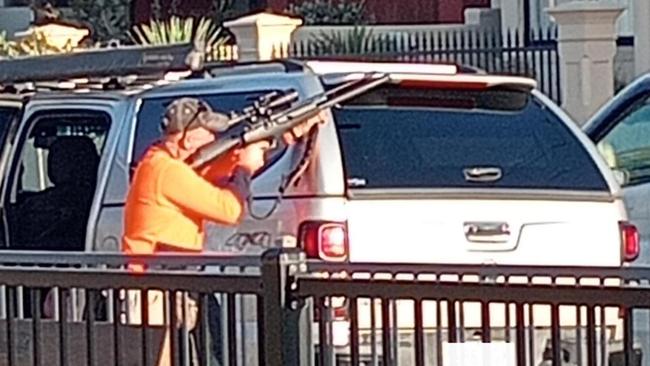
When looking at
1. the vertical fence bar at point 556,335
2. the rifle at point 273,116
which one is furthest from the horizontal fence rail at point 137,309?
the rifle at point 273,116

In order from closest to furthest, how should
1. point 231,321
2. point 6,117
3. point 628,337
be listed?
point 628,337 → point 231,321 → point 6,117

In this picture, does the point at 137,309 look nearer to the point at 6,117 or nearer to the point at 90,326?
the point at 90,326

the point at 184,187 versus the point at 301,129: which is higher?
the point at 301,129

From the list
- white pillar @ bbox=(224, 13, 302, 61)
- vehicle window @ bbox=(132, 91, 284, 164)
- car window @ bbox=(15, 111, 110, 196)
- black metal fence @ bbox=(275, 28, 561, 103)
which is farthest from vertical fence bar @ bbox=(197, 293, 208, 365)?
white pillar @ bbox=(224, 13, 302, 61)

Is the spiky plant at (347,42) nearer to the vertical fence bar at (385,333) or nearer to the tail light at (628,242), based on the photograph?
the tail light at (628,242)

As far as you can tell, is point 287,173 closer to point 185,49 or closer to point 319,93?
point 319,93

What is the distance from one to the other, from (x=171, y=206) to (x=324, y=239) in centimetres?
70

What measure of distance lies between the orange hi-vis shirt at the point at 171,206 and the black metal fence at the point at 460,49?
13.5m

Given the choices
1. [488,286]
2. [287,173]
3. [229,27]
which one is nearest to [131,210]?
[287,173]

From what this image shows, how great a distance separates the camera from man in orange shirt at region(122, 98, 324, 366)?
25.9ft

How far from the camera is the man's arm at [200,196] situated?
785cm

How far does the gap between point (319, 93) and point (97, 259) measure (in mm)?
2857

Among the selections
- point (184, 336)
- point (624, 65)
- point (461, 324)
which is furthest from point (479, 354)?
point (624, 65)

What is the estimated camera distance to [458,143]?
8.63 meters
